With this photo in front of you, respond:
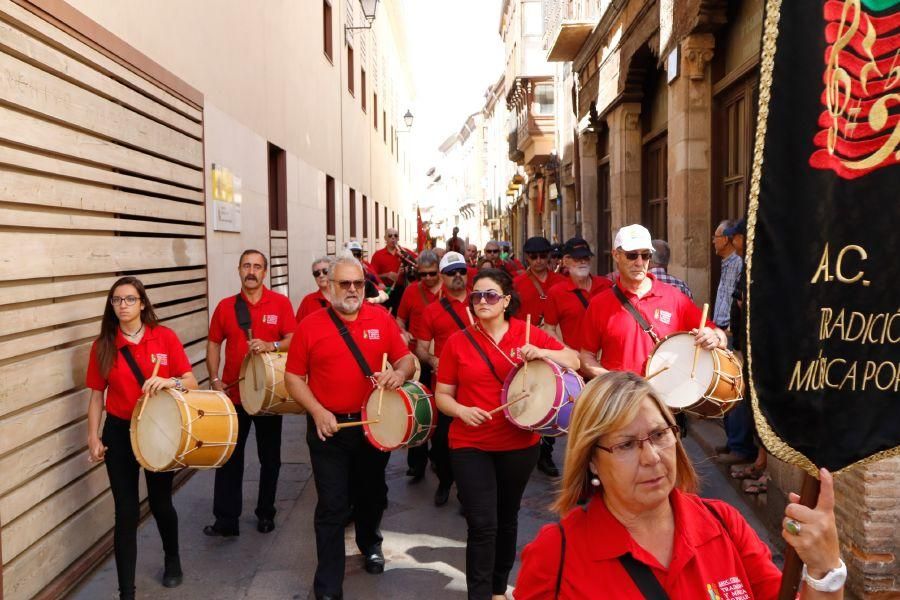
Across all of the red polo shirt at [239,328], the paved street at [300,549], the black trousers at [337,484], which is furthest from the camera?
the red polo shirt at [239,328]

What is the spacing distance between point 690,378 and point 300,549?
3.04m

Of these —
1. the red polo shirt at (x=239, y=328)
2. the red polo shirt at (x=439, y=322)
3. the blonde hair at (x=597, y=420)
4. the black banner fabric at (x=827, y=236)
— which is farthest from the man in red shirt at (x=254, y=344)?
the black banner fabric at (x=827, y=236)

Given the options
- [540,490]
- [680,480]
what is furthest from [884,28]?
[540,490]

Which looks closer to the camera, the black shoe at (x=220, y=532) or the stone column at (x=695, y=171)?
the black shoe at (x=220, y=532)

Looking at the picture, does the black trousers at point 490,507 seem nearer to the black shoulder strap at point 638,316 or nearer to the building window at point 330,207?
the black shoulder strap at point 638,316

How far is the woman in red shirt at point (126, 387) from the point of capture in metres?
5.11

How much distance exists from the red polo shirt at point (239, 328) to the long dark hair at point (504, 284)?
80.9 inches

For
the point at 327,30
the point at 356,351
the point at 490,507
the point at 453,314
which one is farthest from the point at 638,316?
the point at 327,30

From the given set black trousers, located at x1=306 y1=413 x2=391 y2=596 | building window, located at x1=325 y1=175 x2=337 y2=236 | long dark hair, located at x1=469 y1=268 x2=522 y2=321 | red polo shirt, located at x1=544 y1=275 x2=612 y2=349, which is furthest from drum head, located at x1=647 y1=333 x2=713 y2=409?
building window, located at x1=325 y1=175 x2=337 y2=236

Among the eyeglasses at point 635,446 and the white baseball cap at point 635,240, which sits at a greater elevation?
the white baseball cap at point 635,240

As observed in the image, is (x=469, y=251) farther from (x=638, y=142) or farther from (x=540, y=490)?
(x=540, y=490)

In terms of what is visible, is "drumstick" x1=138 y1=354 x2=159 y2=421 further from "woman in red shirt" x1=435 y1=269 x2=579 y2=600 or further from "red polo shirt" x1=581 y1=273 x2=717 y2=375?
"red polo shirt" x1=581 y1=273 x2=717 y2=375

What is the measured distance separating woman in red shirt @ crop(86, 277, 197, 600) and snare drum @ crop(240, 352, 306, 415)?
2.96 feet

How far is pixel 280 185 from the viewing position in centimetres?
1318
